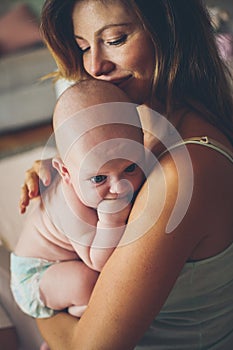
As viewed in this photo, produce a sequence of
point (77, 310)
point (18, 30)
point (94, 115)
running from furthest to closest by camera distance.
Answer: point (18, 30)
point (77, 310)
point (94, 115)

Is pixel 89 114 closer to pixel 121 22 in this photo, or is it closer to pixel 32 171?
pixel 121 22

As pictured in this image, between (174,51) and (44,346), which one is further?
(44,346)

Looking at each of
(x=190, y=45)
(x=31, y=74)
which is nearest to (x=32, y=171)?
(x=31, y=74)

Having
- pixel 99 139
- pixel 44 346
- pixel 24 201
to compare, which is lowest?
pixel 44 346

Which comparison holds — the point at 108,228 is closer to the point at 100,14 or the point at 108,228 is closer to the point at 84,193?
the point at 84,193

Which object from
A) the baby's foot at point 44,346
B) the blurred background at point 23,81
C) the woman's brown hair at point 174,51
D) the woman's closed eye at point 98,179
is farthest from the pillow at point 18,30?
the baby's foot at point 44,346

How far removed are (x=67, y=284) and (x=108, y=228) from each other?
0.31ft

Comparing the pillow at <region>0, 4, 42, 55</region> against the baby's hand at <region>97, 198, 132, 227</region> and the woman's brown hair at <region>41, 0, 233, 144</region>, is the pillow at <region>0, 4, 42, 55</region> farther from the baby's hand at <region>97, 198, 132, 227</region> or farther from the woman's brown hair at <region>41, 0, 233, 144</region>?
the baby's hand at <region>97, 198, 132, 227</region>

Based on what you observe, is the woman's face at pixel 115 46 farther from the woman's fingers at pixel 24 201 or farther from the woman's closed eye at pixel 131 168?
the woman's fingers at pixel 24 201

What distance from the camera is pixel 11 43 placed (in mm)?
799

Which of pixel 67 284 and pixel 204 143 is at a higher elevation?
pixel 204 143

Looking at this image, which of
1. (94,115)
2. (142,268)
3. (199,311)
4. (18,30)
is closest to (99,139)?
(94,115)

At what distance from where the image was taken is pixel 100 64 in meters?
0.49

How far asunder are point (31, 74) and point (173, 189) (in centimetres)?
29
